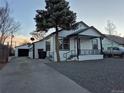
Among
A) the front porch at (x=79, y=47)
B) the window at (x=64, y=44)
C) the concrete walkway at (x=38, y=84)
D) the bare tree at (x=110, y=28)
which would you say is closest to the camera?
the concrete walkway at (x=38, y=84)

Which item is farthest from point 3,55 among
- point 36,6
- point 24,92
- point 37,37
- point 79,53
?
point 37,37

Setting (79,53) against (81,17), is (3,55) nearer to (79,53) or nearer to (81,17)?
(79,53)

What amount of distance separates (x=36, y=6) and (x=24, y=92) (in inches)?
824

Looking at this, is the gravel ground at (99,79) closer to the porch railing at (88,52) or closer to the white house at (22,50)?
the porch railing at (88,52)

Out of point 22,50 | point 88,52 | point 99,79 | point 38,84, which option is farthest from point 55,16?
point 22,50

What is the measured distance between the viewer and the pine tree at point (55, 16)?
77.0 ft

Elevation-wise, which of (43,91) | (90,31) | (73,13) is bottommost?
(43,91)

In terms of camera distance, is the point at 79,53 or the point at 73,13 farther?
the point at 79,53

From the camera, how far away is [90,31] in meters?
28.6

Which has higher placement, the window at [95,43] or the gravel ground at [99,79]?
the window at [95,43]

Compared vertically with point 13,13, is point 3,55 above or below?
below

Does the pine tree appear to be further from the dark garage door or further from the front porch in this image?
the dark garage door

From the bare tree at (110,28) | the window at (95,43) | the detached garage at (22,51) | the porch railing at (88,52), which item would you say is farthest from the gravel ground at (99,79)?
the bare tree at (110,28)

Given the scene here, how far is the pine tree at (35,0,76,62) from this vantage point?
23.5m
